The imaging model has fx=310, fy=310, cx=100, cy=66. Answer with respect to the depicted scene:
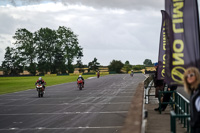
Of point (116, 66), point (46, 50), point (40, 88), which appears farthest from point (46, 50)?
point (40, 88)

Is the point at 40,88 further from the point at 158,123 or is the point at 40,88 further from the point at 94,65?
the point at 94,65

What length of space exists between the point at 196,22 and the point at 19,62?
10910 centimetres

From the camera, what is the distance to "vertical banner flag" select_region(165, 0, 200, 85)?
671cm

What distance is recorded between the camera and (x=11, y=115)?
46.6 ft

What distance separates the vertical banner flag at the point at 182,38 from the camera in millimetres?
6715

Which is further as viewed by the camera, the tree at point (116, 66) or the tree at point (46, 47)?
the tree at point (116, 66)

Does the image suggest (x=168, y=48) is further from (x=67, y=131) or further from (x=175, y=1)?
(x=67, y=131)

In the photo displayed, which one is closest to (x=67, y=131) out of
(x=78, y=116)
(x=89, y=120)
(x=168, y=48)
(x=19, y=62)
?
(x=89, y=120)

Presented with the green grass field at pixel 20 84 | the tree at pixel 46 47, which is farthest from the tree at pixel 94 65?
the green grass field at pixel 20 84

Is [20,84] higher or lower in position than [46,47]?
lower

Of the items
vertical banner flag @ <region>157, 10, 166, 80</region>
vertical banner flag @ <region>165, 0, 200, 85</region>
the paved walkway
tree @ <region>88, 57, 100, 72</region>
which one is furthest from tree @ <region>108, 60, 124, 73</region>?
vertical banner flag @ <region>165, 0, 200, 85</region>

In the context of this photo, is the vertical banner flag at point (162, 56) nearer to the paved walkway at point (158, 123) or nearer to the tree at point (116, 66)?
the paved walkway at point (158, 123)

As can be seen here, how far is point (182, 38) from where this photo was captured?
6.98 meters

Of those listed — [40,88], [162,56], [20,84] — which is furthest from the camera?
[20,84]
